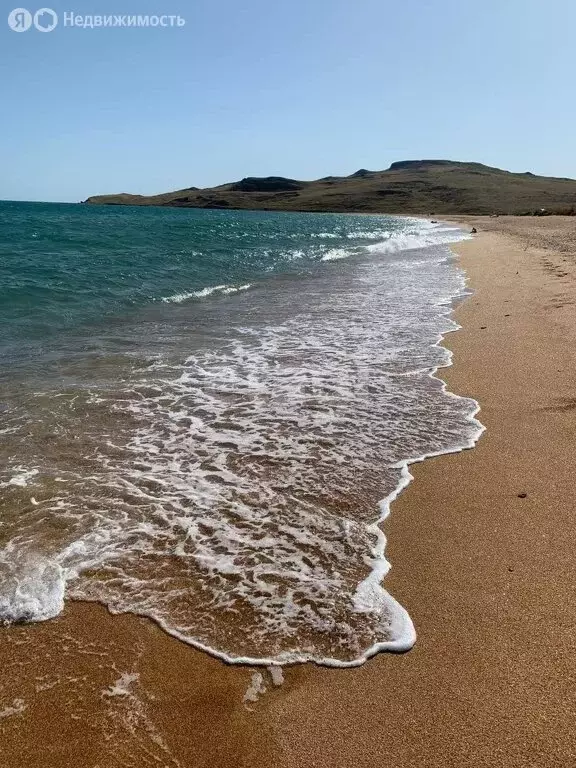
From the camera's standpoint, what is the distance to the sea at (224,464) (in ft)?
10.9

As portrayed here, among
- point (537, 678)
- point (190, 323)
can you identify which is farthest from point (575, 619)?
point (190, 323)

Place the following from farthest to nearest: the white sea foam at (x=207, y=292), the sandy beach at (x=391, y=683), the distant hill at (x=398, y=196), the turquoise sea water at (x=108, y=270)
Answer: the distant hill at (x=398, y=196), the white sea foam at (x=207, y=292), the turquoise sea water at (x=108, y=270), the sandy beach at (x=391, y=683)

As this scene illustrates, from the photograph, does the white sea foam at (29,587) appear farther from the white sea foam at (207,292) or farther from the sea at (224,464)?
the white sea foam at (207,292)

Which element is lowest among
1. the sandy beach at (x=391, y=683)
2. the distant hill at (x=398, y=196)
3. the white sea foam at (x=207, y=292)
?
the sandy beach at (x=391, y=683)

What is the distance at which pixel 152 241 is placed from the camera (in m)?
31.4

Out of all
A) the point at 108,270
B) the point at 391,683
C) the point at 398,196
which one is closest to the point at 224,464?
the point at 391,683

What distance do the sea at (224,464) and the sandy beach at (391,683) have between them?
0.54ft

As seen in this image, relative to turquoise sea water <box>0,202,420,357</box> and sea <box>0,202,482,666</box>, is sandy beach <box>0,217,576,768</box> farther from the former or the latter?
turquoise sea water <box>0,202,420,357</box>

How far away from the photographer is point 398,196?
123562 mm

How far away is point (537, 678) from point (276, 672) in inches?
51.5

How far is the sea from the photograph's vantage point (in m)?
3.33

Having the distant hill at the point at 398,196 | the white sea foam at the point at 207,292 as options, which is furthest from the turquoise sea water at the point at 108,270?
the distant hill at the point at 398,196

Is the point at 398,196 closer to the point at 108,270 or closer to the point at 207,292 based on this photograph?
the point at 108,270

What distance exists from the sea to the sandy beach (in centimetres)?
17
